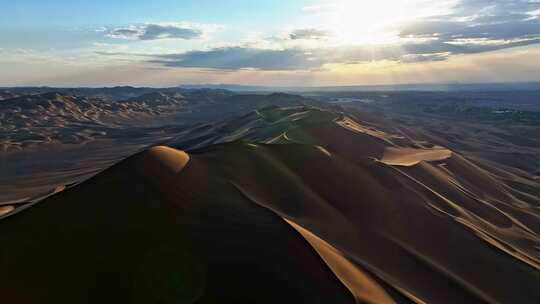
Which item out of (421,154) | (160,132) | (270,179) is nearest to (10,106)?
(160,132)

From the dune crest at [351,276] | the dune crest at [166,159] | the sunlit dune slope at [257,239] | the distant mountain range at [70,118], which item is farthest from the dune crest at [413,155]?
→ the distant mountain range at [70,118]

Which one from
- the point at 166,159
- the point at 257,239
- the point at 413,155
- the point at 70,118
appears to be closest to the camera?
the point at 257,239

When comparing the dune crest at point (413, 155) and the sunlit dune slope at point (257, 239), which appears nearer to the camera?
the sunlit dune slope at point (257, 239)

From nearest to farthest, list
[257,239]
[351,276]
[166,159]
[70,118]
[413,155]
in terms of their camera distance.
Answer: [351,276] → [257,239] → [166,159] → [413,155] → [70,118]

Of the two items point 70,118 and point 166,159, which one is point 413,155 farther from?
point 70,118

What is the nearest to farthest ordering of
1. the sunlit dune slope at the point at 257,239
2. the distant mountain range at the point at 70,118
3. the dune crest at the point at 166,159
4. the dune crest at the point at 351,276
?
the sunlit dune slope at the point at 257,239 < the dune crest at the point at 351,276 < the dune crest at the point at 166,159 < the distant mountain range at the point at 70,118

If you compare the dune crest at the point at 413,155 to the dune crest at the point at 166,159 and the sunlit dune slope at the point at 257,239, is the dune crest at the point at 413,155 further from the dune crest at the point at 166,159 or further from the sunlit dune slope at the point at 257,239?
the dune crest at the point at 166,159

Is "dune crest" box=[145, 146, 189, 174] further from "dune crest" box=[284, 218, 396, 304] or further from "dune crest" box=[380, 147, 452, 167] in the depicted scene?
"dune crest" box=[380, 147, 452, 167]

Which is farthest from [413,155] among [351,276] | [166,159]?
[351,276]
